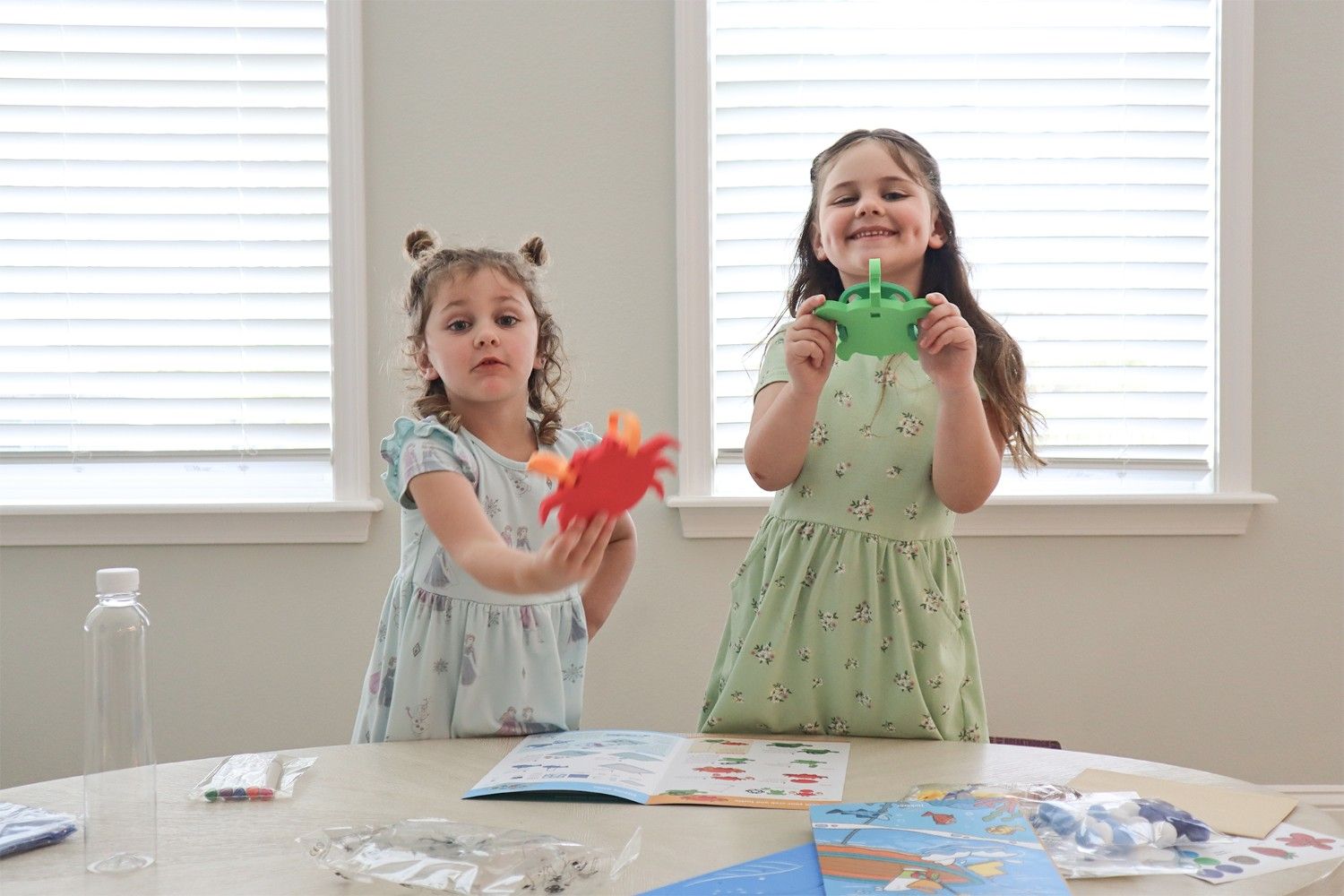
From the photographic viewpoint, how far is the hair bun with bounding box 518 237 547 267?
1.62m

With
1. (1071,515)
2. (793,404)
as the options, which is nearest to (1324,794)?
(1071,515)

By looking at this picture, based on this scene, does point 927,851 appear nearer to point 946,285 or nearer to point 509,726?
point 509,726

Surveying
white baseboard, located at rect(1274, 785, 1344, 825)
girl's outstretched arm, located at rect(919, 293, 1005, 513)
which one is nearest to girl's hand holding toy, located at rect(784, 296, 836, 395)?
girl's outstretched arm, located at rect(919, 293, 1005, 513)

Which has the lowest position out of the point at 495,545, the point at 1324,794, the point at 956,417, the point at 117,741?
the point at 1324,794

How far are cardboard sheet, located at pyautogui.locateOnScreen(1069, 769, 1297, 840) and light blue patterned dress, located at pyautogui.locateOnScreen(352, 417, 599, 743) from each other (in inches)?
24.0

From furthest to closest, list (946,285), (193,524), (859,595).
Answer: (193,524), (946,285), (859,595)

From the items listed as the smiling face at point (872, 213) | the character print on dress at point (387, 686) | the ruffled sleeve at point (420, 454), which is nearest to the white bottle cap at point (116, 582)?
the ruffled sleeve at point (420, 454)

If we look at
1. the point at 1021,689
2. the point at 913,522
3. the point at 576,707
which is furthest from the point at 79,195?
the point at 1021,689

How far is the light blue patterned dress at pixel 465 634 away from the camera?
141 cm

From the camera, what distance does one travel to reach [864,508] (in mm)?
1552

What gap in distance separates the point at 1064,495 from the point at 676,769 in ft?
5.47

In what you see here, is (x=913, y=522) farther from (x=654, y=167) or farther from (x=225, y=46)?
(x=225, y=46)

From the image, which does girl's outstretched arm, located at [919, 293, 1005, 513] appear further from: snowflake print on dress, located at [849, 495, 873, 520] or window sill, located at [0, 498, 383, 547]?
window sill, located at [0, 498, 383, 547]

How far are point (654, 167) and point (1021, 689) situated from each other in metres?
1.44
